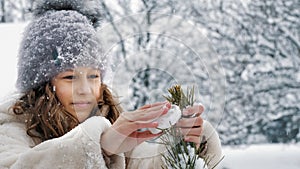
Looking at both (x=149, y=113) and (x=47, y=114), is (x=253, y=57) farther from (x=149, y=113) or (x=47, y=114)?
(x=149, y=113)

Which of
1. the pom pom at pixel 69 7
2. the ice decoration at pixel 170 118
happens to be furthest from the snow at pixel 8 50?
the ice decoration at pixel 170 118

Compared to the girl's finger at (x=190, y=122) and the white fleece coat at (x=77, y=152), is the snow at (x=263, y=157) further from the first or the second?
the girl's finger at (x=190, y=122)

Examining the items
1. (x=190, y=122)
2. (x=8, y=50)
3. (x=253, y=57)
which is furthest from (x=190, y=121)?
(x=253, y=57)

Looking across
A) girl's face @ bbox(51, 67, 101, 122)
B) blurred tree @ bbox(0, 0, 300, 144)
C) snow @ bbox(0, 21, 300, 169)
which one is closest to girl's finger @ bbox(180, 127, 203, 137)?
girl's face @ bbox(51, 67, 101, 122)

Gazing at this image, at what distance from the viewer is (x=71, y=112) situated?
90 centimetres

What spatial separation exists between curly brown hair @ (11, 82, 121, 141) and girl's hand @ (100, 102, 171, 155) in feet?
0.83

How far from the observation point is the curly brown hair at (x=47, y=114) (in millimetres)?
894

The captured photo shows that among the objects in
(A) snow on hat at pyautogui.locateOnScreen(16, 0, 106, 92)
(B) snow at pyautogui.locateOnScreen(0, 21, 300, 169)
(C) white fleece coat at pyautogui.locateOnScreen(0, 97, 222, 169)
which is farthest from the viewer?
(B) snow at pyautogui.locateOnScreen(0, 21, 300, 169)

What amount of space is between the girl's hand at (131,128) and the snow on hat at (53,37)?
0.59 ft

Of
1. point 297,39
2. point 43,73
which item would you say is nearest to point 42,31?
point 43,73

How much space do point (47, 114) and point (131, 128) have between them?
0.37m

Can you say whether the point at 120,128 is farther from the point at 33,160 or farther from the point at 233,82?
the point at 233,82

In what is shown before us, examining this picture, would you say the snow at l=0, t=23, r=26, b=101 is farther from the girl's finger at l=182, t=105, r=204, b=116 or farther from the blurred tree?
the girl's finger at l=182, t=105, r=204, b=116

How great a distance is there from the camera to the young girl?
24.0 inches
